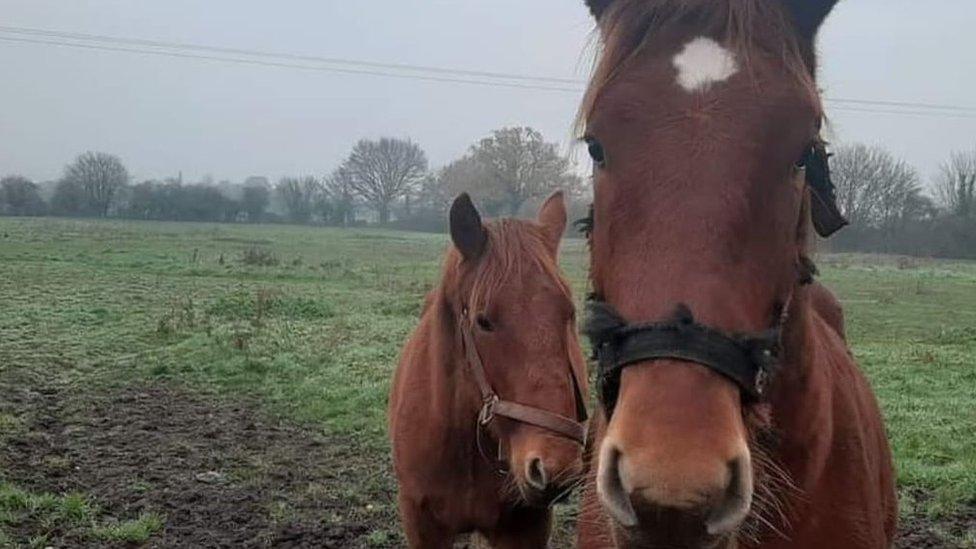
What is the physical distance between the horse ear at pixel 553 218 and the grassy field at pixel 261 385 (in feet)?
2.24

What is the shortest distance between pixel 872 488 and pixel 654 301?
122 centimetres

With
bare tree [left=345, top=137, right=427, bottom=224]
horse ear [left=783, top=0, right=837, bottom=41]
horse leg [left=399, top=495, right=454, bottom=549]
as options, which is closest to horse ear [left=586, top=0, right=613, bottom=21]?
horse ear [left=783, top=0, right=837, bottom=41]

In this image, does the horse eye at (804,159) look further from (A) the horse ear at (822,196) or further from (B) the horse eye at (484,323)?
(B) the horse eye at (484,323)

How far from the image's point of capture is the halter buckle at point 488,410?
3791 millimetres

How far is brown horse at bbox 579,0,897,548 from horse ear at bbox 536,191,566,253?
230 cm

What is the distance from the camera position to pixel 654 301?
1.69 meters

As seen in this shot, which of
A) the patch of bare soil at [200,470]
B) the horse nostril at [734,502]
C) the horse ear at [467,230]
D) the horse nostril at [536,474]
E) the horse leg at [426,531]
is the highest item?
the horse ear at [467,230]

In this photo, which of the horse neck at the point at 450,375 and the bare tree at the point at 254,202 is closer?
the horse neck at the point at 450,375

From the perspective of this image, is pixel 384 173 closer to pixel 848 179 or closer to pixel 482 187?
pixel 482 187

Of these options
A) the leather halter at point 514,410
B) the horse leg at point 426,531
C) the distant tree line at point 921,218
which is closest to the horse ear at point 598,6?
the leather halter at point 514,410

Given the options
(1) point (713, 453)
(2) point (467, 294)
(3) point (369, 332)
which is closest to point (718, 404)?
(1) point (713, 453)

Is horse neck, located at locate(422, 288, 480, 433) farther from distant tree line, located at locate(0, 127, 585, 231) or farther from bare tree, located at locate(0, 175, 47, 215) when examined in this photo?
bare tree, located at locate(0, 175, 47, 215)

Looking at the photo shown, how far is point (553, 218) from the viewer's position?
15.6 feet

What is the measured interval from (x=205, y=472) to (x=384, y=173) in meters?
57.6
